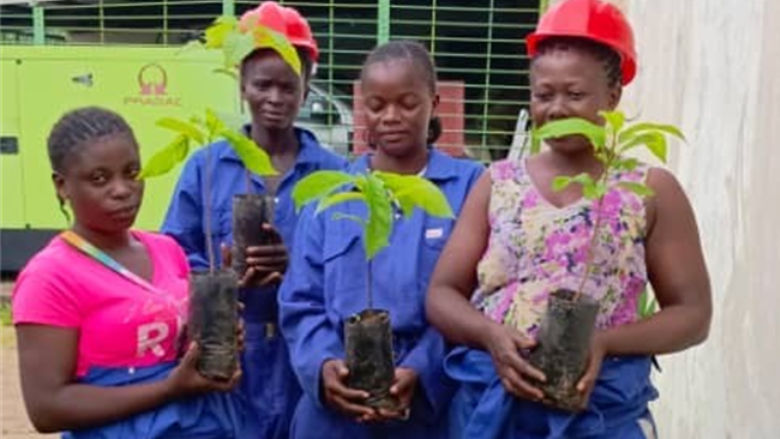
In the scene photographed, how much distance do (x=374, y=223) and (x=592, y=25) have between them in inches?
21.8

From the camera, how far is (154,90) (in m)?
8.16

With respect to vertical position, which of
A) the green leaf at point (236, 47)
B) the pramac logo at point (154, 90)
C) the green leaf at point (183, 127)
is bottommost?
the pramac logo at point (154, 90)

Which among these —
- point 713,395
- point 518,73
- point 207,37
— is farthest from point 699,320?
point 518,73

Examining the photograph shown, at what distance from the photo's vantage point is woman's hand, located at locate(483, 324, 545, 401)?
1.87 m

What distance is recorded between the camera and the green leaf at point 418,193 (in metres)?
2.01

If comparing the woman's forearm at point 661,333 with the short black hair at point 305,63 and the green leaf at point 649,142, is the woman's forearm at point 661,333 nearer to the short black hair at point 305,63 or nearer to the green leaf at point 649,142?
the green leaf at point 649,142

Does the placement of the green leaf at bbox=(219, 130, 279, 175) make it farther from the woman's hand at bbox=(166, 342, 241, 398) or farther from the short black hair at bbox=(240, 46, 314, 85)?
the short black hair at bbox=(240, 46, 314, 85)

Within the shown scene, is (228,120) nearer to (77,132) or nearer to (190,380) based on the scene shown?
(77,132)

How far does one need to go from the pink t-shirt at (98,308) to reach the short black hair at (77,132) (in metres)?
0.17

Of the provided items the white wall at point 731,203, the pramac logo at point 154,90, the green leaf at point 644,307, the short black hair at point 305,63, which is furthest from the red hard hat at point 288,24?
the pramac logo at point 154,90

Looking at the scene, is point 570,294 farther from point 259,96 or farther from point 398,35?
point 398,35

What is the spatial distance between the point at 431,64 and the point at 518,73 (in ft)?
19.8

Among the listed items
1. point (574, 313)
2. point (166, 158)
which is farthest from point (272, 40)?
point (574, 313)

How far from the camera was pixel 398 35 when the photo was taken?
8523 millimetres
